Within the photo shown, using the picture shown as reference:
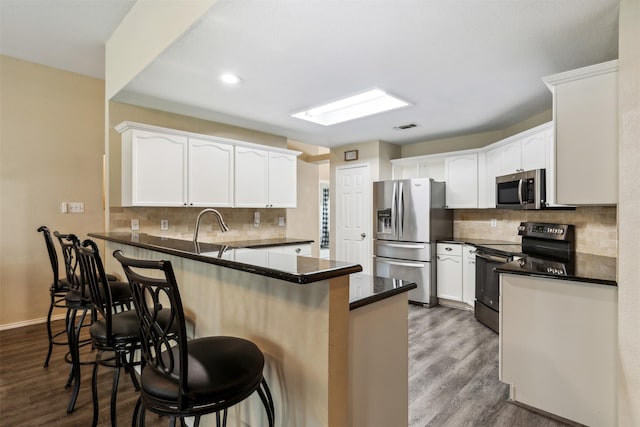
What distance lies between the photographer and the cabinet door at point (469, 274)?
13.7 ft

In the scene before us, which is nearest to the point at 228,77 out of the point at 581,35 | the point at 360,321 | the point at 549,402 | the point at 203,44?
the point at 203,44

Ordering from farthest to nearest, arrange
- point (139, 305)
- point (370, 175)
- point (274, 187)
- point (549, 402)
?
point (370, 175), point (274, 187), point (549, 402), point (139, 305)

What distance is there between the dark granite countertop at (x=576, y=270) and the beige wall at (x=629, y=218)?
19 centimetres

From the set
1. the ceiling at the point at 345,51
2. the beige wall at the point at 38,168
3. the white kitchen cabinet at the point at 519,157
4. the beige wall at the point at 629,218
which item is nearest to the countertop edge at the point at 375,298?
the beige wall at the point at 629,218

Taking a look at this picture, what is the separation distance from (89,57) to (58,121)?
887mm

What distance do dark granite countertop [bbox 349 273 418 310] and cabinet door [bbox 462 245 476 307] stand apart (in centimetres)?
294

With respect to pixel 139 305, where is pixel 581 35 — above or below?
above

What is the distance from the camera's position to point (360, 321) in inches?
53.3

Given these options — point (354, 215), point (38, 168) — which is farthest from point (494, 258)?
point (38, 168)

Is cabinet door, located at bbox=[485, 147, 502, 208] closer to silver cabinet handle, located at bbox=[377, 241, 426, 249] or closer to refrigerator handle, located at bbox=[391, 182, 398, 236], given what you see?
silver cabinet handle, located at bbox=[377, 241, 426, 249]

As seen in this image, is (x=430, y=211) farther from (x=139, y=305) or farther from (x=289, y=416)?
(x=139, y=305)

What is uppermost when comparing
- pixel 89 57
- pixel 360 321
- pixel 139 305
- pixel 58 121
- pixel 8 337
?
pixel 89 57

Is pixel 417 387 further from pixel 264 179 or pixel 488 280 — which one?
pixel 264 179

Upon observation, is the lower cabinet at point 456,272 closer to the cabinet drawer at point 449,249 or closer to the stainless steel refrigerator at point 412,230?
the cabinet drawer at point 449,249
